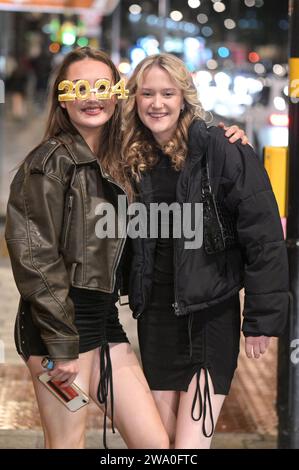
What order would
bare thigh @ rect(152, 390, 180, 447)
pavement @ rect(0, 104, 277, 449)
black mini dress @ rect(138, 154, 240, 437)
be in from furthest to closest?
pavement @ rect(0, 104, 277, 449)
bare thigh @ rect(152, 390, 180, 447)
black mini dress @ rect(138, 154, 240, 437)

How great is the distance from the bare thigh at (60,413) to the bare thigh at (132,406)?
0.29 feet

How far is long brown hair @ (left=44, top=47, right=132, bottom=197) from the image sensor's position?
3.62 metres

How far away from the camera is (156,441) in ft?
11.8

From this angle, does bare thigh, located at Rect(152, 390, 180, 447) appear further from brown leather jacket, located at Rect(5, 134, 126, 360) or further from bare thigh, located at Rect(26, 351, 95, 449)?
brown leather jacket, located at Rect(5, 134, 126, 360)

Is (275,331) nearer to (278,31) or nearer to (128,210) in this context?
(128,210)

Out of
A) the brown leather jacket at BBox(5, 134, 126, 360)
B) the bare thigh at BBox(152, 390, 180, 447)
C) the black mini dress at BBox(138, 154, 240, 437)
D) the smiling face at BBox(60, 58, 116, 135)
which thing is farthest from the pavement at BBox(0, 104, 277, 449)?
the brown leather jacket at BBox(5, 134, 126, 360)

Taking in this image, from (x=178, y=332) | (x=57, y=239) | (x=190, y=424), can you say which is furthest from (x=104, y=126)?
(x=190, y=424)

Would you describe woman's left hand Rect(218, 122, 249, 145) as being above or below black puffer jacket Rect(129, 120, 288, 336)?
above

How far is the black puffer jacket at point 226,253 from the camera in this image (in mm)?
3584

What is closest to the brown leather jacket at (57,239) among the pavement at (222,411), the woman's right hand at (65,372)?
the woman's right hand at (65,372)

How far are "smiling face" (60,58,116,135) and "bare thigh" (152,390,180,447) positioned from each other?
1176mm

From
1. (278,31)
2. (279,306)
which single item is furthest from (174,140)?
(278,31)

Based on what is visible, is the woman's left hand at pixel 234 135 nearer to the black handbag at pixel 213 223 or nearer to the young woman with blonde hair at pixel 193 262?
the young woman with blonde hair at pixel 193 262
